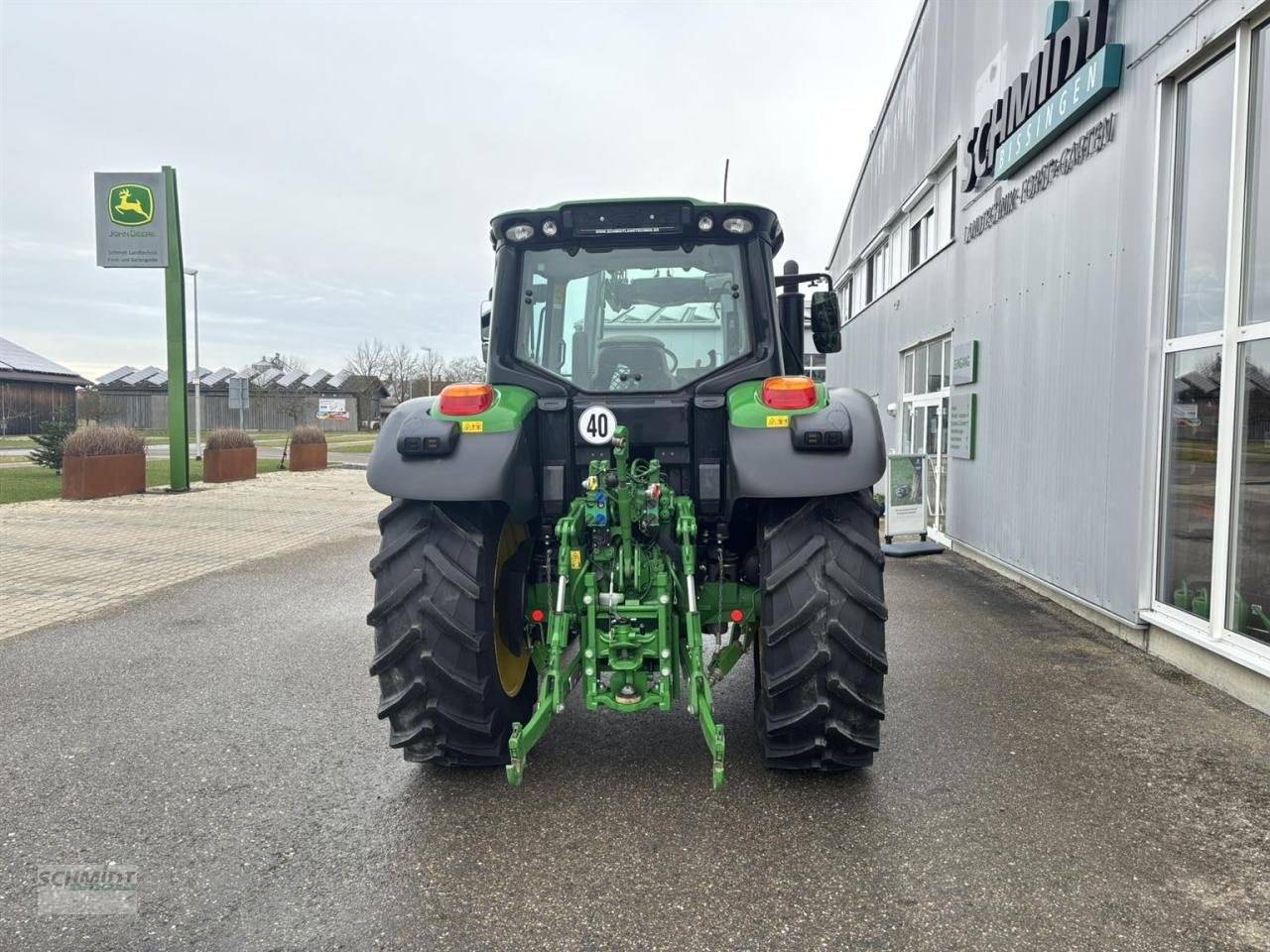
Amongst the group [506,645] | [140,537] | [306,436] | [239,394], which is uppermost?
[239,394]

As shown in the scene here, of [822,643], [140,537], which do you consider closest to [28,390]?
[140,537]

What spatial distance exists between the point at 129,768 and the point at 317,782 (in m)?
0.90

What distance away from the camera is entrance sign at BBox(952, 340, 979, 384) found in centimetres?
Result: 959

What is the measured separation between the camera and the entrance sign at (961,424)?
983 centimetres

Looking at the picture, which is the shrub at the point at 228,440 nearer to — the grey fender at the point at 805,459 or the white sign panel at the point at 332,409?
the grey fender at the point at 805,459

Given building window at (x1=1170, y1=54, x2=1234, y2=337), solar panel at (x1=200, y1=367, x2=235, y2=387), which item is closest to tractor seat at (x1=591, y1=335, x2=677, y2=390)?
building window at (x1=1170, y1=54, x2=1234, y2=337)

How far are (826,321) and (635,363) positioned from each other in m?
1.01

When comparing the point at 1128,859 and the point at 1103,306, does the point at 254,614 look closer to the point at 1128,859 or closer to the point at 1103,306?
the point at 1128,859

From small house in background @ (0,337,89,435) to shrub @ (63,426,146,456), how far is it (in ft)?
105

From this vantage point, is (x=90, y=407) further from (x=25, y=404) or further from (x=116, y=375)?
(x=116, y=375)

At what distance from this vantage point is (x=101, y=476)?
49.6ft

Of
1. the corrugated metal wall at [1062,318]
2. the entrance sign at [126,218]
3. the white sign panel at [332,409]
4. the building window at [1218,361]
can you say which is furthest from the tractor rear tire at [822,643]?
→ the white sign panel at [332,409]

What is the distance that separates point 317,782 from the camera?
12.1ft

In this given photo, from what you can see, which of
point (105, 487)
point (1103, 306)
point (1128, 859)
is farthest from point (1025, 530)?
point (105, 487)
